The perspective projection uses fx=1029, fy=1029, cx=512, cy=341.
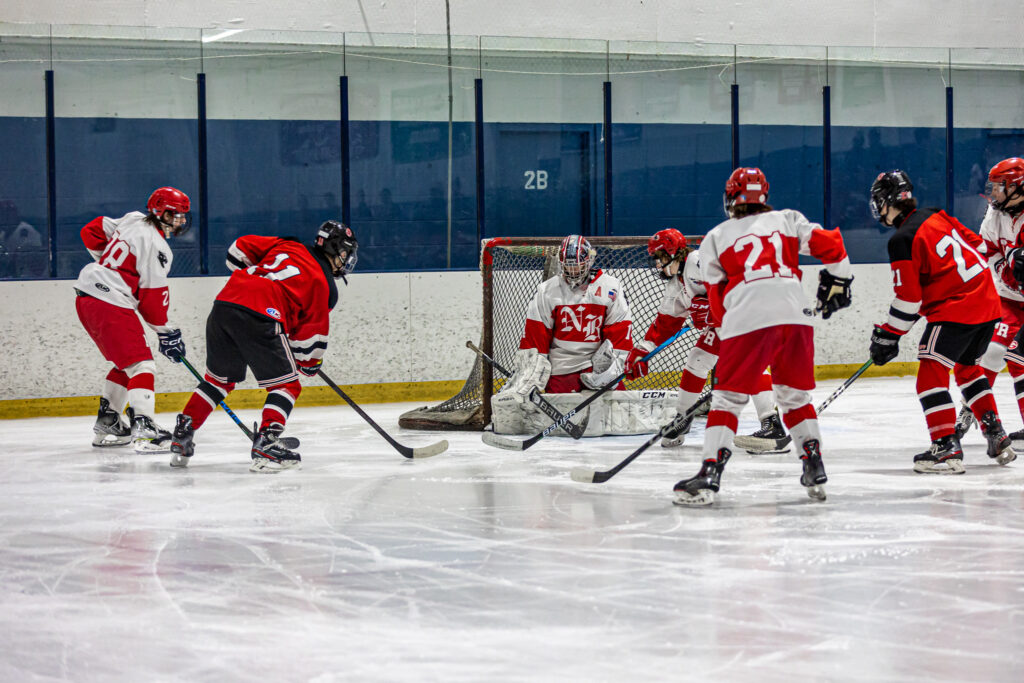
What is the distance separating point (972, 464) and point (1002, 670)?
7.53 ft

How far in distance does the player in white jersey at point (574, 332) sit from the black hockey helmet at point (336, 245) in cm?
118

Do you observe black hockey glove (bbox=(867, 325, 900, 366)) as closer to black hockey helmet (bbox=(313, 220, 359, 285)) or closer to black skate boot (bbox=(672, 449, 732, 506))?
black skate boot (bbox=(672, 449, 732, 506))

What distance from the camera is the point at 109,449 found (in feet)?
15.2

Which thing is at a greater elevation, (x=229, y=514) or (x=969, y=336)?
(x=969, y=336)

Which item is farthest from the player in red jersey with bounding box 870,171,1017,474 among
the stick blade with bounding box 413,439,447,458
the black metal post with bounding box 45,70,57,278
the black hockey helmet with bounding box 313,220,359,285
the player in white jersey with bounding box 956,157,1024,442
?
the black metal post with bounding box 45,70,57,278

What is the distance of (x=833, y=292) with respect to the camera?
10.3ft

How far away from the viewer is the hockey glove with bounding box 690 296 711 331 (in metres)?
4.41

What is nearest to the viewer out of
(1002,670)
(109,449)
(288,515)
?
(1002,670)

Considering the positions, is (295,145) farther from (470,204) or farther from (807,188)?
(807,188)

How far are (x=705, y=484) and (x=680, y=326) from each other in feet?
5.21

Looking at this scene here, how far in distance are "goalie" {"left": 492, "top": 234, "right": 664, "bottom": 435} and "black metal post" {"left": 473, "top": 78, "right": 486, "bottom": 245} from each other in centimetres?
232

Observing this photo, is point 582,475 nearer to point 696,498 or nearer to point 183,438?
point 696,498

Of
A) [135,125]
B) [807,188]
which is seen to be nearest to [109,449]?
[135,125]

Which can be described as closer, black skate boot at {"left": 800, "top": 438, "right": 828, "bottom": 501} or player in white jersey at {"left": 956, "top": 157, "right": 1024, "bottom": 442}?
black skate boot at {"left": 800, "top": 438, "right": 828, "bottom": 501}
